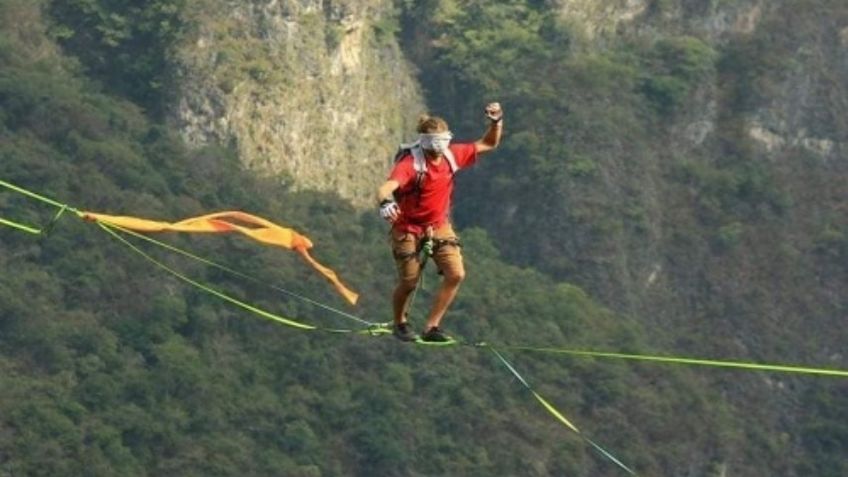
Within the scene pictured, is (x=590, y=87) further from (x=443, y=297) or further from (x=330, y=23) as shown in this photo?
(x=443, y=297)

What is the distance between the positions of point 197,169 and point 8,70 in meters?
3.86

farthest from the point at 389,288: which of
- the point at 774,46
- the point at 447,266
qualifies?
the point at 447,266

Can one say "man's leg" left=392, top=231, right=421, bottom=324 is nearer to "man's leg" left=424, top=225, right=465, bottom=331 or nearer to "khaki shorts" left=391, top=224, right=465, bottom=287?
"khaki shorts" left=391, top=224, right=465, bottom=287

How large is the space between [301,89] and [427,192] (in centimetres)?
4340

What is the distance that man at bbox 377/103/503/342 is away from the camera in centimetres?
2477

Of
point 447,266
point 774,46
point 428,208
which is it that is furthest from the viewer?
point 774,46

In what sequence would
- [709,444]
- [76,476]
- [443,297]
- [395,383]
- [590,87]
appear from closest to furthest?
[443,297] < [76,476] < [395,383] < [709,444] < [590,87]

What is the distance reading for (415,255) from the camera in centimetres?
2503

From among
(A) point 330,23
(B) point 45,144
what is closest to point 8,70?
(B) point 45,144

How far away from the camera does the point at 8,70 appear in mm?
65625

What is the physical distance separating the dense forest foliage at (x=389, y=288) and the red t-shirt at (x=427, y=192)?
109 ft

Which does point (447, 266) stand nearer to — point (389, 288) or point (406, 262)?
point (406, 262)

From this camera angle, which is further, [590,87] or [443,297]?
[590,87]

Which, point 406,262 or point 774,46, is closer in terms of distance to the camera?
point 406,262
